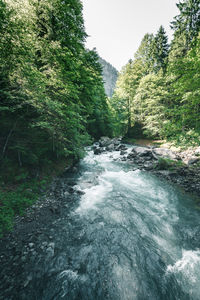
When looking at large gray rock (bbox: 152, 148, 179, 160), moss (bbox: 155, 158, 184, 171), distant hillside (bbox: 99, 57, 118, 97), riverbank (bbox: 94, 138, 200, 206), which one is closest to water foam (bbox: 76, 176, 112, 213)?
riverbank (bbox: 94, 138, 200, 206)

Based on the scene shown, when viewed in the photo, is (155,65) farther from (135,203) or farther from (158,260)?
(158,260)

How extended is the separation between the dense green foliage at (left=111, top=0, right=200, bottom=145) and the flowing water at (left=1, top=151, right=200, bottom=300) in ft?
15.1

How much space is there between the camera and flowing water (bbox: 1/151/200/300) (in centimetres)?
276

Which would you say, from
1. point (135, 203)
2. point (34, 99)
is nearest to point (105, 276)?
point (135, 203)

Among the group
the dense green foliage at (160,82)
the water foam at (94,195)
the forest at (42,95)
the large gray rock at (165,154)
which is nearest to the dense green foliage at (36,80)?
the forest at (42,95)

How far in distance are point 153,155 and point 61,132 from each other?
1042 cm

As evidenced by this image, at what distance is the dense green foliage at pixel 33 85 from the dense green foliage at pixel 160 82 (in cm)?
659

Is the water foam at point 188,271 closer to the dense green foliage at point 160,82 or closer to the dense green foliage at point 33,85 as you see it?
the dense green foliage at point 160,82

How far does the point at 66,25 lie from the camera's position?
836 cm

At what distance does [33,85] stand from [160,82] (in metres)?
21.8

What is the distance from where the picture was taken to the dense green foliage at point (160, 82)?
7.27 metres

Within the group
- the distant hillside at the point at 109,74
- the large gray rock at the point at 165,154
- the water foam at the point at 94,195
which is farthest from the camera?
the distant hillside at the point at 109,74

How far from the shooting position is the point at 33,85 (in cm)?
466

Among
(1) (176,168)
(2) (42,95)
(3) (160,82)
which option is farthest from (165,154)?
(3) (160,82)
